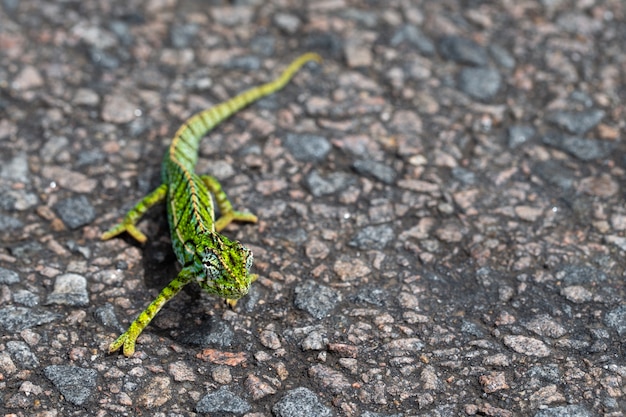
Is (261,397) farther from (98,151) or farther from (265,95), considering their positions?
(265,95)

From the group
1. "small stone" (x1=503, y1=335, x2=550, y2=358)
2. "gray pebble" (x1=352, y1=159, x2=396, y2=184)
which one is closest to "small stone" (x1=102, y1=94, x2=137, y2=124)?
"gray pebble" (x1=352, y1=159, x2=396, y2=184)

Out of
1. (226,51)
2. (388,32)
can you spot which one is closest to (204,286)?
(226,51)

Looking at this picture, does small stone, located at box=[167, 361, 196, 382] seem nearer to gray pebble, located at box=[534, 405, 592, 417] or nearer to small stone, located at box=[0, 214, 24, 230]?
small stone, located at box=[0, 214, 24, 230]

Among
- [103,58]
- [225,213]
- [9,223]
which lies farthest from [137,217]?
[103,58]

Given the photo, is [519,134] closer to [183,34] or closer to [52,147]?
[183,34]

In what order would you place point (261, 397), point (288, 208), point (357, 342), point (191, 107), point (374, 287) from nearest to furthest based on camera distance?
point (261, 397), point (357, 342), point (374, 287), point (288, 208), point (191, 107)
